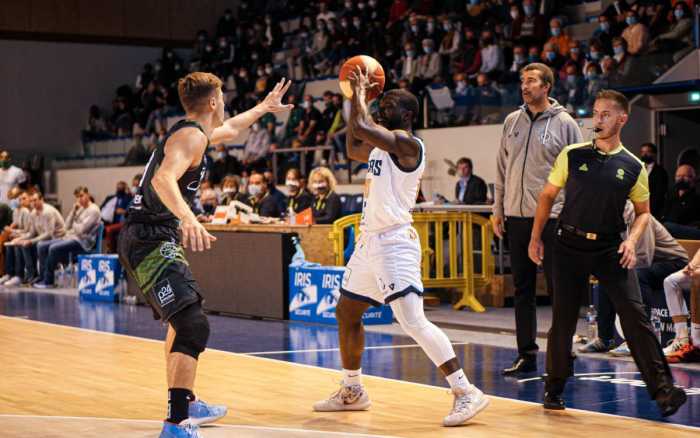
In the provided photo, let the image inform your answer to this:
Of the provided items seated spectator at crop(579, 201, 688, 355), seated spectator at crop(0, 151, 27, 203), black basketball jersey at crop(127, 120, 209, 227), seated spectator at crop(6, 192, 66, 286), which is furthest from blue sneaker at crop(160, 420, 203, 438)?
seated spectator at crop(0, 151, 27, 203)

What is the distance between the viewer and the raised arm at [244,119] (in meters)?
6.37

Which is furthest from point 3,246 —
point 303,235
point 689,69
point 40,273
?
point 689,69

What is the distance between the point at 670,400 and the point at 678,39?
375 inches

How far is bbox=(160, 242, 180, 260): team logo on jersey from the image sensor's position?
5.54 metres

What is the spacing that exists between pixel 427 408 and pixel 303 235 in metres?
5.83

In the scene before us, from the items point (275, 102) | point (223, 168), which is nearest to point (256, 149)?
point (223, 168)

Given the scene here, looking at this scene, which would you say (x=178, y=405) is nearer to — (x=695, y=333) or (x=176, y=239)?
(x=176, y=239)

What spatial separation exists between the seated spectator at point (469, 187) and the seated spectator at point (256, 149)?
6064 millimetres

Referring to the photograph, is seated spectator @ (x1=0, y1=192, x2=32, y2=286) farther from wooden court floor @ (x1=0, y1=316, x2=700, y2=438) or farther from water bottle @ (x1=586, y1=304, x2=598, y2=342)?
water bottle @ (x1=586, y1=304, x2=598, y2=342)

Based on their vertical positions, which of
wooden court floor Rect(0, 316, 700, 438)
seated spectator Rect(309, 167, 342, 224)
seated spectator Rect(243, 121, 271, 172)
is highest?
seated spectator Rect(243, 121, 271, 172)

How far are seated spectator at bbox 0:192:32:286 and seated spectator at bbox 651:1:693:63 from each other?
958 centimetres

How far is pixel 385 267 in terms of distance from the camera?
6.07 m

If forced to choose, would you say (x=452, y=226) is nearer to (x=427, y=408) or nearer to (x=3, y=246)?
(x=427, y=408)

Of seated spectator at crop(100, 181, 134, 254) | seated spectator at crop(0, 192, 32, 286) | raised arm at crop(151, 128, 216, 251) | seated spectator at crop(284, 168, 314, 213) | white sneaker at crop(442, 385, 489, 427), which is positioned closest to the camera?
raised arm at crop(151, 128, 216, 251)
